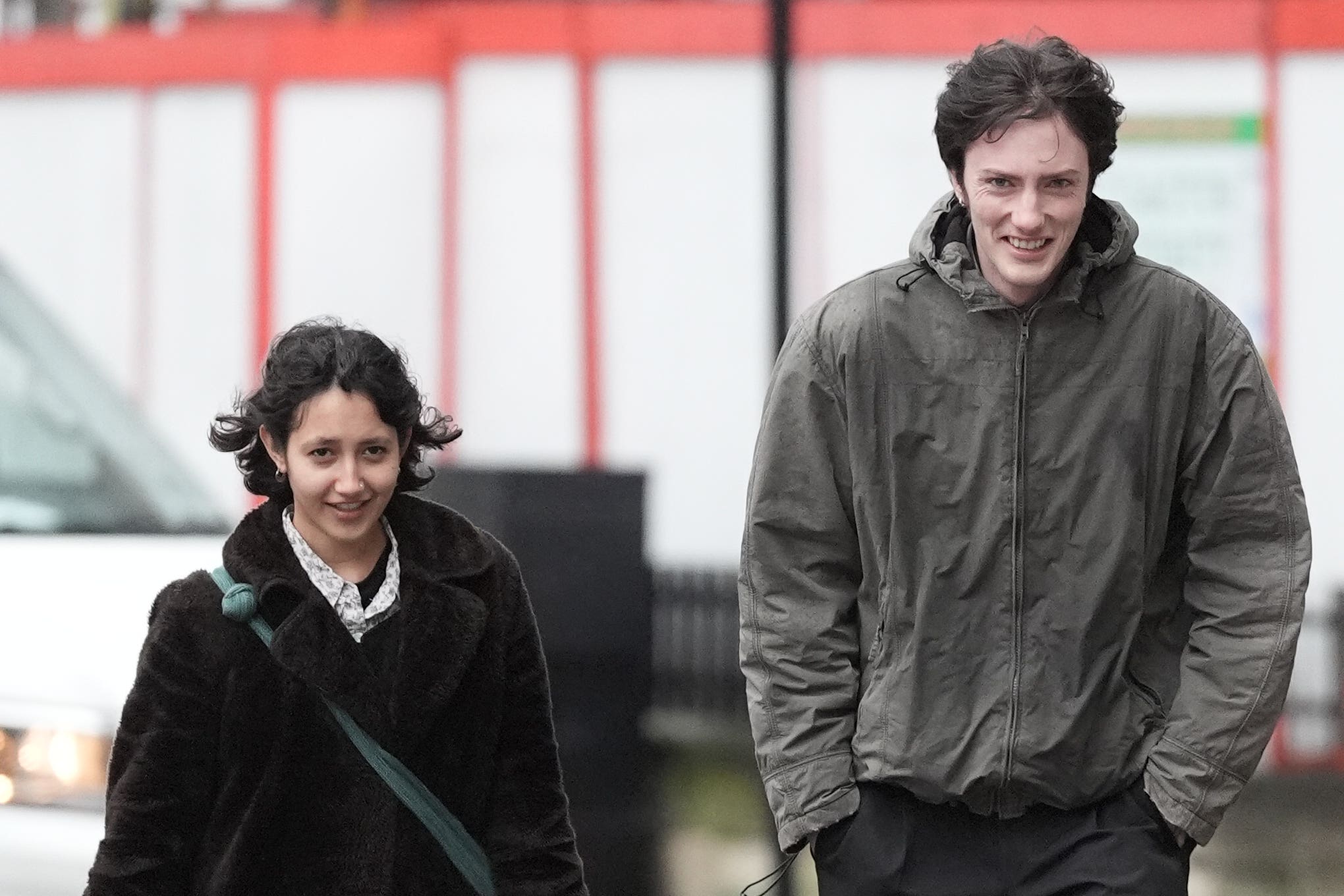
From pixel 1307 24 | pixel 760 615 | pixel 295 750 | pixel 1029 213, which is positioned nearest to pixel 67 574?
pixel 295 750

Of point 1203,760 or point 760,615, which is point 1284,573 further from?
point 760,615

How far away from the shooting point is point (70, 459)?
4.87 metres

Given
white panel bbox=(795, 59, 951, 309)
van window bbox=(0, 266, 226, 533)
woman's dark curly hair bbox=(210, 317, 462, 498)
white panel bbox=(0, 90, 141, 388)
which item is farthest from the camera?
white panel bbox=(0, 90, 141, 388)

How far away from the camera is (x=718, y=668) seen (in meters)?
5.09

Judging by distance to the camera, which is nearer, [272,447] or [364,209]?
[272,447]

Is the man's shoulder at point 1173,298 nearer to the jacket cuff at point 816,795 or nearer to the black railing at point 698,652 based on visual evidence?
the jacket cuff at point 816,795

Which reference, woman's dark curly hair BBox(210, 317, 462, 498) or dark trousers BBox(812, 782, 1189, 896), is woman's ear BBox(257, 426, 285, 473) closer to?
woman's dark curly hair BBox(210, 317, 462, 498)

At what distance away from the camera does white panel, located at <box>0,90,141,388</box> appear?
205 inches

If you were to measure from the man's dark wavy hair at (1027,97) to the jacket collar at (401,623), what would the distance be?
0.89 m

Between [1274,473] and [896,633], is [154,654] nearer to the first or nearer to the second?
[896,633]

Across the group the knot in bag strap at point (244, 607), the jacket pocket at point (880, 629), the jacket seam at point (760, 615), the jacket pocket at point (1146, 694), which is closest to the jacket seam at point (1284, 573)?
the jacket pocket at point (1146, 694)

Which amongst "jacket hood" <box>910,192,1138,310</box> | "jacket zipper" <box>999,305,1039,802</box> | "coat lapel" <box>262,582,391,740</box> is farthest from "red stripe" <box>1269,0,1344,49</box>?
"coat lapel" <box>262,582,391,740</box>

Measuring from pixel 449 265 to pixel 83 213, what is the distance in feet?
3.49

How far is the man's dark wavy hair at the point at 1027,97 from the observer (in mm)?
2479
